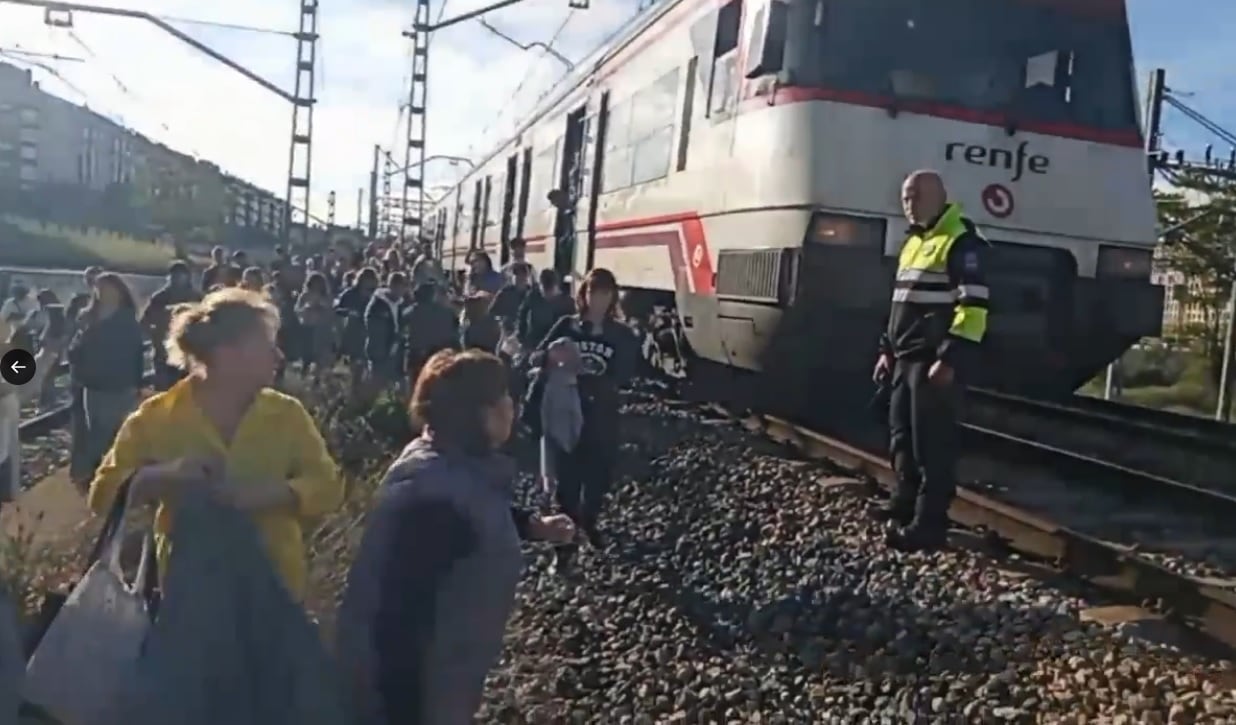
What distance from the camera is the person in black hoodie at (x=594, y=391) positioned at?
7.09 metres

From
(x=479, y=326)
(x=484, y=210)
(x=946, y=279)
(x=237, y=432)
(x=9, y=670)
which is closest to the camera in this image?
(x=9, y=670)

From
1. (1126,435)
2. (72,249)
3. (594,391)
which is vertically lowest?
(72,249)

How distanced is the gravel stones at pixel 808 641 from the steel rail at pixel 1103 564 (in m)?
0.27

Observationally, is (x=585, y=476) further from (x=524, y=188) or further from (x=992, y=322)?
(x=524, y=188)

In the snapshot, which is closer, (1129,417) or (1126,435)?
(1126,435)

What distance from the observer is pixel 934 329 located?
22.2 feet

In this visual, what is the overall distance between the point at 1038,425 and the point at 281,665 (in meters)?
9.39

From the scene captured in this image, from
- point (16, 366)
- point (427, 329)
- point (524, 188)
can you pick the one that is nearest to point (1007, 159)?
point (427, 329)

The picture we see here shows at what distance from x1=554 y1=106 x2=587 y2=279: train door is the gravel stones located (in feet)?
27.2

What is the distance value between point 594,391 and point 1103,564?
2554 millimetres

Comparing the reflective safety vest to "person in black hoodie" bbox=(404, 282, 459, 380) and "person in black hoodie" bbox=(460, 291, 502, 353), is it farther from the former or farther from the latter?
"person in black hoodie" bbox=(404, 282, 459, 380)

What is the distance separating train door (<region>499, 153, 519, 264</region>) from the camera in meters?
22.8

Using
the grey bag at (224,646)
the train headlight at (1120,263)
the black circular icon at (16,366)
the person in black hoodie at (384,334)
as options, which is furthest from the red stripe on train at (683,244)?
the grey bag at (224,646)

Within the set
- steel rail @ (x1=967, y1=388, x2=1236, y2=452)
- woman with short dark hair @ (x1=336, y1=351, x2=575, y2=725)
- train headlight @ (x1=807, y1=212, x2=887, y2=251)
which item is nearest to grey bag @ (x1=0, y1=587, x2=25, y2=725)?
woman with short dark hair @ (x1=336, y1=351, x2=575, y2=725)
